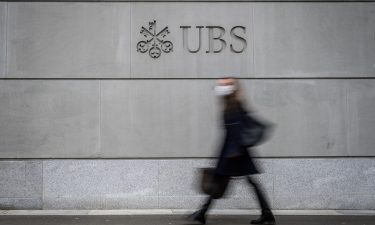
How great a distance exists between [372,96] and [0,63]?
6.48m

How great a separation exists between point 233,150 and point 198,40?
2.78 metres

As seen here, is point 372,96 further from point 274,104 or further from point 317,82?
point 274,104

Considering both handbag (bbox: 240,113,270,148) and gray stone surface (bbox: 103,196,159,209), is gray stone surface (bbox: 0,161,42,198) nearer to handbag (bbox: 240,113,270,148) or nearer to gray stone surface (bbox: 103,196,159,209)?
gray stone surface (bbox: 103,196,159,209)

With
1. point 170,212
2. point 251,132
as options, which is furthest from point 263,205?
point 170,212

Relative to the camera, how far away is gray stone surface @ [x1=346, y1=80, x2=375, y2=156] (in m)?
8.38

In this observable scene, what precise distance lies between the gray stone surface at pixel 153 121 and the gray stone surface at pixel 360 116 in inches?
93.5

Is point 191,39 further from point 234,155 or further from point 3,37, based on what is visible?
point 3,37

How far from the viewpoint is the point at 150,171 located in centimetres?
825

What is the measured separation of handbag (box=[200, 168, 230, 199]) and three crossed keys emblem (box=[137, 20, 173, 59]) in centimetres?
279

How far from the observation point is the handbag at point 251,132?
248 inches

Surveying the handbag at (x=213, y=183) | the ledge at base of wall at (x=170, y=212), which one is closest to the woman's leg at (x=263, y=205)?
the handbag at (x=213, y=183)

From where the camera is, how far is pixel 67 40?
328 inches

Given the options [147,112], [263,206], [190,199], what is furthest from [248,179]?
[147,112]

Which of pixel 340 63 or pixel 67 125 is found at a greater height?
pixel 340 63
